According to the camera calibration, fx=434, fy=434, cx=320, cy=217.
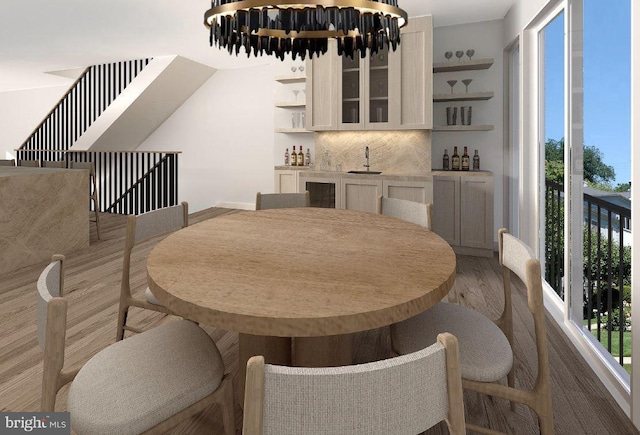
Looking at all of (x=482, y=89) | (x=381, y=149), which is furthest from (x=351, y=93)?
(x=482, y=89)

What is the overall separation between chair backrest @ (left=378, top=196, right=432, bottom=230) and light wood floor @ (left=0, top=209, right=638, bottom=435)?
2.29 feet

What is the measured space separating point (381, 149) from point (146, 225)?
134 inches

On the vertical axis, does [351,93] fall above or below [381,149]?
above

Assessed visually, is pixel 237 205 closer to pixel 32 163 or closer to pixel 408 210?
pixel 32 163

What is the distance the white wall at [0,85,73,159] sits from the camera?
368 inches

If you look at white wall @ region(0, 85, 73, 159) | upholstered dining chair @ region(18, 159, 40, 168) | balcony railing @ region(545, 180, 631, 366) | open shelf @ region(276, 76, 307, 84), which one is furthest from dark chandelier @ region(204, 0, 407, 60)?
white wall @ region(0, 85, 73, 159)

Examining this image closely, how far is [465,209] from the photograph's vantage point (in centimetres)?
432

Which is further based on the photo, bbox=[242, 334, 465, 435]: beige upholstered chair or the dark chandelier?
the dark chandelier

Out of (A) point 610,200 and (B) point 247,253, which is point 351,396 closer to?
(B) point 247,253

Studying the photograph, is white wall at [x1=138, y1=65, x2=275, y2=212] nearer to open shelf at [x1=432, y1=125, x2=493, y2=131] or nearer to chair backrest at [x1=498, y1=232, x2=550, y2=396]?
open shelf at [x1=432, y1=125, x2=493, y2=131]

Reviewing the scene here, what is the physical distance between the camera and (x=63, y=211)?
4238mm

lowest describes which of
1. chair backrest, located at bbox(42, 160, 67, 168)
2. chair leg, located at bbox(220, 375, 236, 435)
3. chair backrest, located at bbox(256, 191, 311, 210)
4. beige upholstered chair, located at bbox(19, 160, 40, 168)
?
chair leg, located at bbox(220, 375, 236, 435)

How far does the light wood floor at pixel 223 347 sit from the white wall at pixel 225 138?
3.21 m

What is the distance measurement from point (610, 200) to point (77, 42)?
6.23 metres
